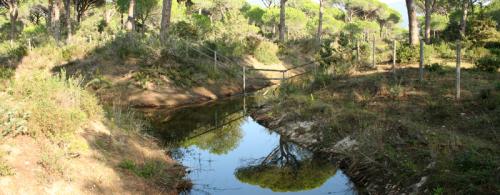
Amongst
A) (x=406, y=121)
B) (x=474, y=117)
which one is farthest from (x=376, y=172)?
(x=474, y=117)

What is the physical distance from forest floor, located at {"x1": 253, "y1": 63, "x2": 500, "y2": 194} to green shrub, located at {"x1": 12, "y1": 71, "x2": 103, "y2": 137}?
552 cm

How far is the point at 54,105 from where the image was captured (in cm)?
915

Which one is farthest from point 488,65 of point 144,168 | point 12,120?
point 12,120

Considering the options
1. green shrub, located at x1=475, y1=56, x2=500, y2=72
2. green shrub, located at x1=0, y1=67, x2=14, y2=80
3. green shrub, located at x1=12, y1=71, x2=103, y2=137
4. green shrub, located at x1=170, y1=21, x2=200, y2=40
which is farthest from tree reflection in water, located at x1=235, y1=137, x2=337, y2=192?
green shrub, located at x1=170, y1=21, x2=200, y2=40

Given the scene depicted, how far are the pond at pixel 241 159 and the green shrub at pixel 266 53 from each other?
13.0m

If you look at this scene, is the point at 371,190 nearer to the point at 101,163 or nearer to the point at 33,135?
the point at 101,163

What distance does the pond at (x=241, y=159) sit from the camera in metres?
9.72

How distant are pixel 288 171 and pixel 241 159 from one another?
1.73 m

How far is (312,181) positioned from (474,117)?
164 inches

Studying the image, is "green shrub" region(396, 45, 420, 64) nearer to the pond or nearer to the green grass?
the pond

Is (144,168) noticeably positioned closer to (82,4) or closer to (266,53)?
(266,53)

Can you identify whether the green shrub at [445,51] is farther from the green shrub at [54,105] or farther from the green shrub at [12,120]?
the green shrub at [12,120]

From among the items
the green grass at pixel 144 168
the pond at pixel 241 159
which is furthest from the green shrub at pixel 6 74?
the green grass at pixel 144 168

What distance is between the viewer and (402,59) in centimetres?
1850
